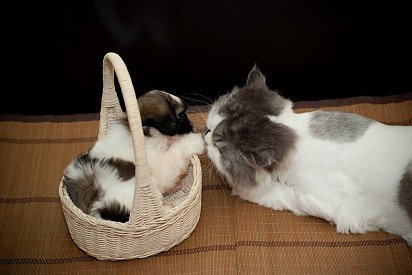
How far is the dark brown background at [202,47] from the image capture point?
96.3 inches

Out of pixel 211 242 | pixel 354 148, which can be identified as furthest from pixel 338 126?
pixel 211 242

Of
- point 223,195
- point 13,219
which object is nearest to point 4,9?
point 13,219

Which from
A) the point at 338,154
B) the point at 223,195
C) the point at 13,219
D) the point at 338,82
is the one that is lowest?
the point at 13,219

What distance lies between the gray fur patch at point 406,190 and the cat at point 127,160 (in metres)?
0.79

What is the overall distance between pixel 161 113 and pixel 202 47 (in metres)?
0.86

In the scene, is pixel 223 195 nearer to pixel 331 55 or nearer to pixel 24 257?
pixel 24 257

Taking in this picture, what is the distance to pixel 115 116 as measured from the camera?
2.02 meters

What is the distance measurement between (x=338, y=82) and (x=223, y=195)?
1.14 meters

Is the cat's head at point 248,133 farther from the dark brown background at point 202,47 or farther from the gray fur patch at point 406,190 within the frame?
the dark brown background at point 202,47

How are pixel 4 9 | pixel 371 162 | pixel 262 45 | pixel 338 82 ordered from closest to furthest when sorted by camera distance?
1. pixel 371 162
2. pixel 4 9
3. pixel 262 45
4. pixel 338 82

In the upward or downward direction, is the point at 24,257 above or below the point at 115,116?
below

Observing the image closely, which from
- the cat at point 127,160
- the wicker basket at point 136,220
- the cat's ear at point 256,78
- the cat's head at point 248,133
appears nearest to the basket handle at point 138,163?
the wicker basket at point 136,220

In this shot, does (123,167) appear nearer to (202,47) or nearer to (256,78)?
(256,78)

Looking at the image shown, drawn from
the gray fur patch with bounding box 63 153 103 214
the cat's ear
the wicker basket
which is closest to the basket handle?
the wicker basket
